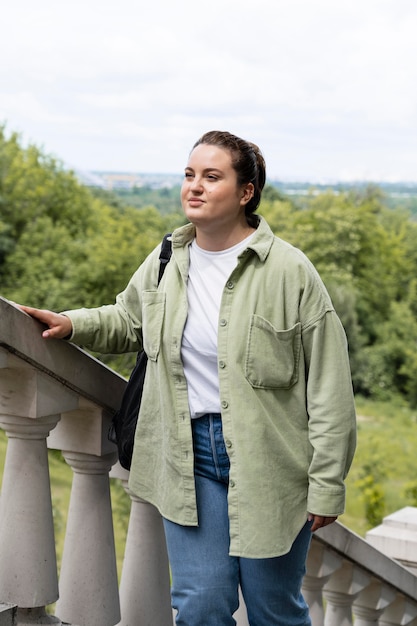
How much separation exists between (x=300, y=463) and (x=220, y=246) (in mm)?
613

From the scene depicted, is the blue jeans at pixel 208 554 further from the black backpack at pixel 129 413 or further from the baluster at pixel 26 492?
the baluster at pixel 26 492

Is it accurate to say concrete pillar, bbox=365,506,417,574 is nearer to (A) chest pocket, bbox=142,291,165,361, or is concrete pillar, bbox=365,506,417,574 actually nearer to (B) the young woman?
Answer: (B) the young woman

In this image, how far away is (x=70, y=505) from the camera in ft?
8.80

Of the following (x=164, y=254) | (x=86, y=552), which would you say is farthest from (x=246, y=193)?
(x=86, y=552)

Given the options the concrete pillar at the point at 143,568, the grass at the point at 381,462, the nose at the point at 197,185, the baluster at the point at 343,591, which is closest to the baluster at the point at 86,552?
the concrete pillar at the point at 143,568

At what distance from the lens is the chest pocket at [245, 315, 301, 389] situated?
8.16 feet

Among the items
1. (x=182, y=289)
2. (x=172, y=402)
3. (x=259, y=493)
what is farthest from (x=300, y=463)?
(x=182, y=289)

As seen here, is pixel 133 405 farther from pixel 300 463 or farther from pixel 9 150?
pixel 9 150

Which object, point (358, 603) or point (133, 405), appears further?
point (358, 603)

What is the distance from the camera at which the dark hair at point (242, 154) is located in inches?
101

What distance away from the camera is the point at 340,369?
Result: 8.34ft

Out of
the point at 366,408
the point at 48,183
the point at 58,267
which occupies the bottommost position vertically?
the point at 366,408

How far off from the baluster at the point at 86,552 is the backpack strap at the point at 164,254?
1.77 ft

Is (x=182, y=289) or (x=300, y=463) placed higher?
(x=182, y=289)
